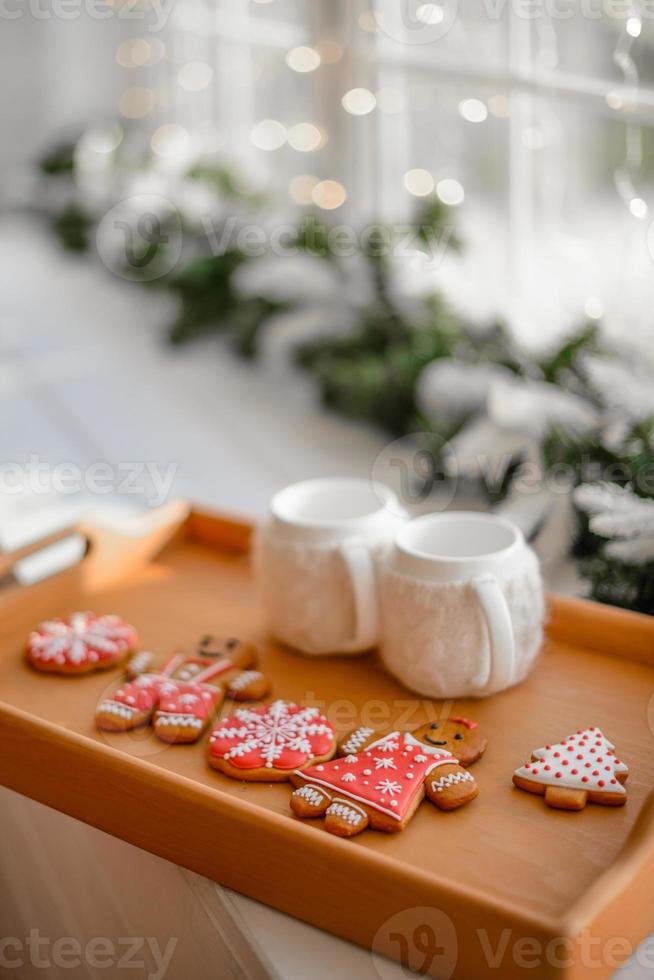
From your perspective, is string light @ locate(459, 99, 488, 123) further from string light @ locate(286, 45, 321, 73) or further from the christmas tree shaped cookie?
the christmas tree shaped cookie

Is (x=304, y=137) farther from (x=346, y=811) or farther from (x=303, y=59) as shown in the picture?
(x=346, y=811)

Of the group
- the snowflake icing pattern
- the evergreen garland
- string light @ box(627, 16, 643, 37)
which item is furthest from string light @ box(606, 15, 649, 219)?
the snowflake icing pattern

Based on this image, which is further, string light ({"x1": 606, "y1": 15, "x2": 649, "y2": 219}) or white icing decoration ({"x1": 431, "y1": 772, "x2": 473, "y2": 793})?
string light ({"x1": 606, "y1": 15, "x2": 649, "y2": 219})

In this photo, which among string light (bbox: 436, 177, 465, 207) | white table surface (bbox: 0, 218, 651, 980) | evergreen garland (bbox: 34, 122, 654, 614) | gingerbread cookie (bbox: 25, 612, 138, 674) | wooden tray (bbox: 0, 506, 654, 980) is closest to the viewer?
wooden tray (bbox: 0, 506, 654, 980)

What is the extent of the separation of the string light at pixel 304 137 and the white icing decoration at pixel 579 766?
4.18 feet

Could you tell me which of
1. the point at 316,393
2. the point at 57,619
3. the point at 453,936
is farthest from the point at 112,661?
the point at 316,393

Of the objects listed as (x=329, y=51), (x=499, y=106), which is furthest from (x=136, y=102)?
(x=499, y=106)

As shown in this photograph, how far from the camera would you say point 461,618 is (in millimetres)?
627

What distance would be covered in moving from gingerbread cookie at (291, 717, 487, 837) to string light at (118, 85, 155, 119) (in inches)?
76.4

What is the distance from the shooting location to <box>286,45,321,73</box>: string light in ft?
5.25

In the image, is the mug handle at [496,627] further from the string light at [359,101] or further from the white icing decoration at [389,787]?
the string light at [359,101]

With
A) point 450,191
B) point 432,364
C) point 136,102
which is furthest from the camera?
point 136,102

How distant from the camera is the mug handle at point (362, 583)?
0.68m

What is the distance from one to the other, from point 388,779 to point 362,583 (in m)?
0.15
